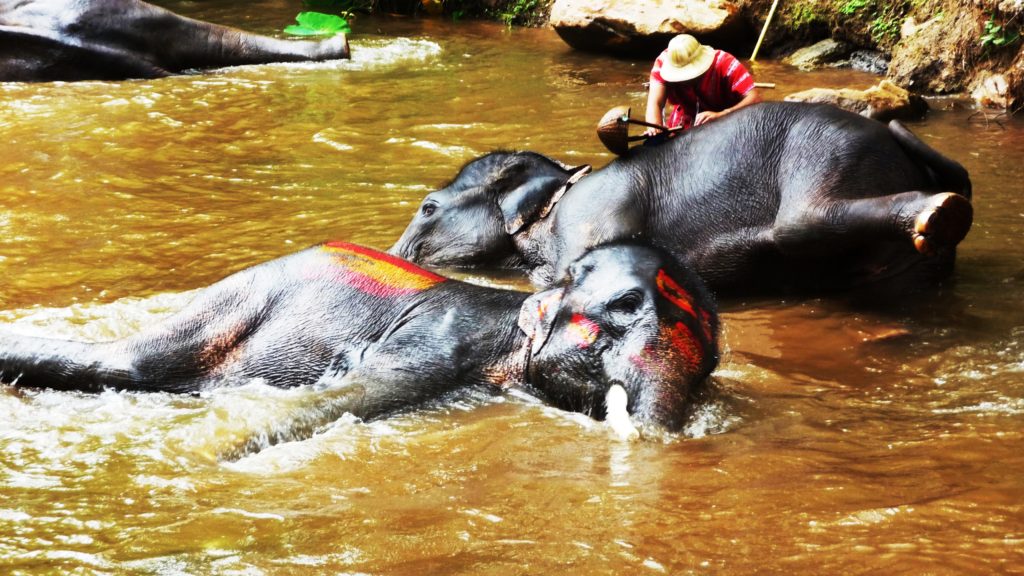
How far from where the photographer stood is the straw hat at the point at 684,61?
6.79 metres

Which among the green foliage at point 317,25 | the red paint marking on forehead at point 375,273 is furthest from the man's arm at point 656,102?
the green foliage at point 317,25

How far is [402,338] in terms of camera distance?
4137mm

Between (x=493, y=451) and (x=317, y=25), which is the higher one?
(x=317, y=25)

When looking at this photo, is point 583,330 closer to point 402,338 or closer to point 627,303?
point 627,303

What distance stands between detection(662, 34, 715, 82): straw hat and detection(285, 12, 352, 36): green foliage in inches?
318

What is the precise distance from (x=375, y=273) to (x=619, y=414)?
123cm

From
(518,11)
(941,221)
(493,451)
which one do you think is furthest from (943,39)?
(493,451)

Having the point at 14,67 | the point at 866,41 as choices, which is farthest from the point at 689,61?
the point at 14,67

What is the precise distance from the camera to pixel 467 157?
28.7 feet

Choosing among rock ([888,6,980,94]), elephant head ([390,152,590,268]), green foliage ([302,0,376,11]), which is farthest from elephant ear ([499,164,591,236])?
green foliage ([302,0,376,11])

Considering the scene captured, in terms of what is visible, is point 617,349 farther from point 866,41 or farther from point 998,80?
point 866,41

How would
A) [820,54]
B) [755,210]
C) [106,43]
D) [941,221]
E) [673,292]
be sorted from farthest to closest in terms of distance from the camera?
[820,54], [106,43], [755,210], [941,221], [673,292]

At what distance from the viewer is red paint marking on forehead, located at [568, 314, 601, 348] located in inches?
152

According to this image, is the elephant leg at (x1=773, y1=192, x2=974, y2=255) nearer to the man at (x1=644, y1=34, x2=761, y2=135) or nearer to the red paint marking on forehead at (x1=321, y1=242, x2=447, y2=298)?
the man at (x1=644, y1=34, x2=761, y2=135)
